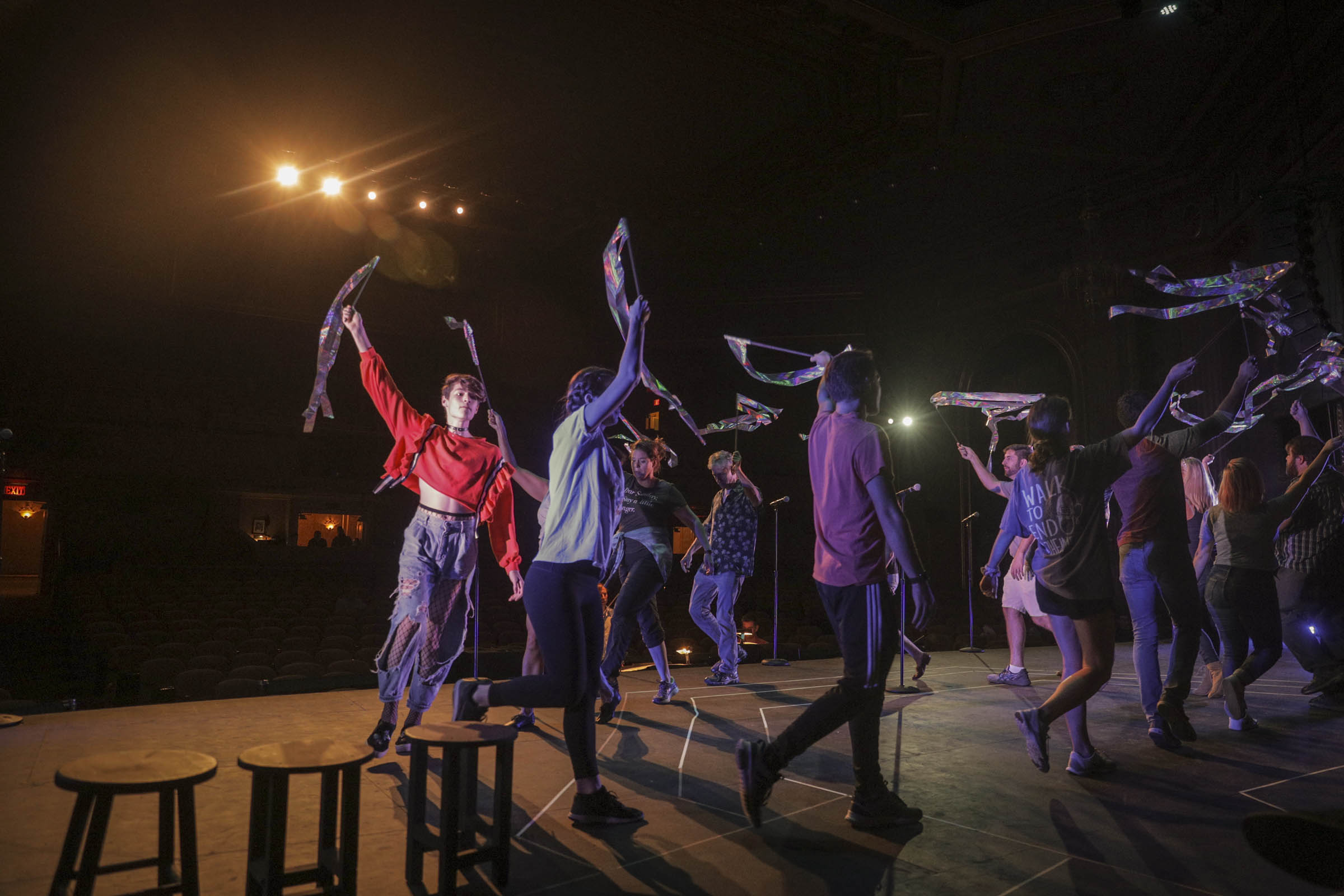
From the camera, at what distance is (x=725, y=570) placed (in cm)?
648

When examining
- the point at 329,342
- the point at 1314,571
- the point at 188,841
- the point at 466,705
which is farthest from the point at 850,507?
the point at 1314,571

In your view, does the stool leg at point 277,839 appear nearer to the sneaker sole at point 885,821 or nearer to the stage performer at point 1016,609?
the sneaker sole at point 885,821

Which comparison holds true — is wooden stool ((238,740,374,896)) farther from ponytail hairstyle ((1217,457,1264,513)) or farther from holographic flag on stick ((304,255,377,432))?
ponytail hairstyle ((1217,457,1264,513))

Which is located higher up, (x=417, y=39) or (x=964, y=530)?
(x=417, y=39)

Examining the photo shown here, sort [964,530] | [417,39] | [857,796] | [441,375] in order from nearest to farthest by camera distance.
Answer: [857,796] → [417,39] → [964,530] → [441,375]

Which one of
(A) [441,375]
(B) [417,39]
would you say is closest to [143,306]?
(A) [441,375]

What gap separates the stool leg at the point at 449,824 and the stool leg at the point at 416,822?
15 centimetres

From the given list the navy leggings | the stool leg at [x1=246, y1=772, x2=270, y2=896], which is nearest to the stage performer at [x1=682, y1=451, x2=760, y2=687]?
the navy leggings

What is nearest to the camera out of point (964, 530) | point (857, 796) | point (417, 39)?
point (857, 796)

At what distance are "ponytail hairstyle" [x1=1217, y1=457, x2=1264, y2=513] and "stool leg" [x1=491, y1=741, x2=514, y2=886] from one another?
476 centimetres

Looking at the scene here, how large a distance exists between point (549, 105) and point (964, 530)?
1074 centimetres

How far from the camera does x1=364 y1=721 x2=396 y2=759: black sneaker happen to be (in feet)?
12.2

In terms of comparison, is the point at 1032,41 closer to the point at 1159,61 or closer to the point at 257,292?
→ the point at 1159,61

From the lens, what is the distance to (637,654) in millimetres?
9883
